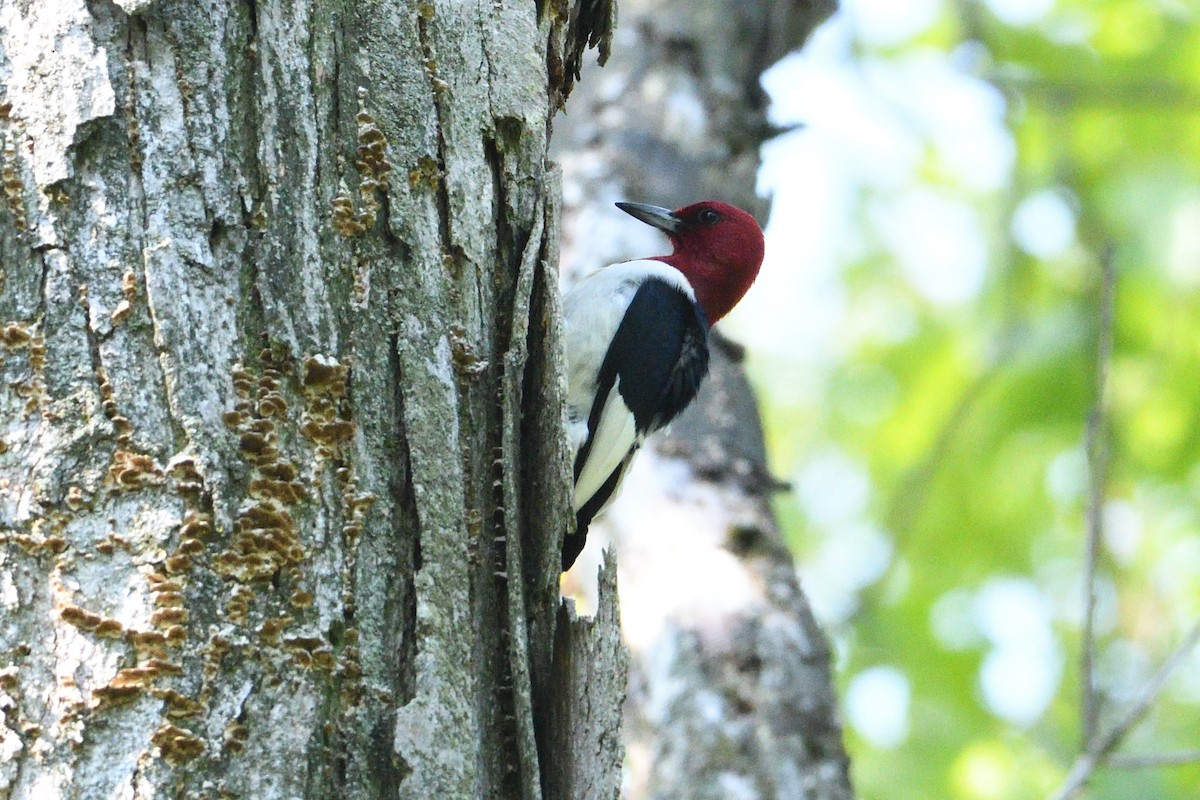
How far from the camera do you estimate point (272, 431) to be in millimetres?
1525

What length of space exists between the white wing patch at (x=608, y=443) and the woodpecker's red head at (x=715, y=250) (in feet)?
2.88

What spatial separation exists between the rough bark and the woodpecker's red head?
0.91 ft

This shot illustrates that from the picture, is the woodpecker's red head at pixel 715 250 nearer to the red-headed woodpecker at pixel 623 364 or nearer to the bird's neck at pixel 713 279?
the bird's neck at pixel 713 279

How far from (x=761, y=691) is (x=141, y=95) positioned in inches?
92.0

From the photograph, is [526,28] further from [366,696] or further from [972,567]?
[972,567]

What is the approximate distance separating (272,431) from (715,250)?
2519 mm

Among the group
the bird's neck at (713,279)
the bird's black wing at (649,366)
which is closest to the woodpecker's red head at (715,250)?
the bird's neck at (713,279)

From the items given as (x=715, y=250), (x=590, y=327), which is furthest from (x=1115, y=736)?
(x=715, y=250)

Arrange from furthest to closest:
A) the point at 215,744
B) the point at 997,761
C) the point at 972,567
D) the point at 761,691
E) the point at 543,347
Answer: the point at 972,567 < the point at 997,761 < the point at 761,691 < the point at 543,347 < the point at 215,744

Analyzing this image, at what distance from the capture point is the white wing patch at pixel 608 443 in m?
3.03

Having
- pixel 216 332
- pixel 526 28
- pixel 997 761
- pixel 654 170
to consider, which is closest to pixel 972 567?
pixel 997 761

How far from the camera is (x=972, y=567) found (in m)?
6.70

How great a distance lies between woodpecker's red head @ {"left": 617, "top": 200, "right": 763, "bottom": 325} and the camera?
387 cm

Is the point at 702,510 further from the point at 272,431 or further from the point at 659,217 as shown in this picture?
the point at 272,431
